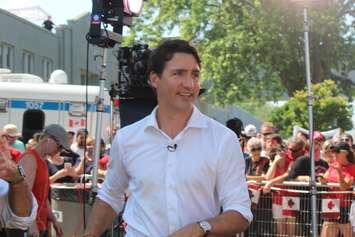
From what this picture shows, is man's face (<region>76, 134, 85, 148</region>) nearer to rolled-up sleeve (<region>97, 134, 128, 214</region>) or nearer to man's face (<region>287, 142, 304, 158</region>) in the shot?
man's face (<region>287, 142, 304, 158</region>)

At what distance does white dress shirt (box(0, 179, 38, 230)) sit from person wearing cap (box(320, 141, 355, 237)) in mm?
5112

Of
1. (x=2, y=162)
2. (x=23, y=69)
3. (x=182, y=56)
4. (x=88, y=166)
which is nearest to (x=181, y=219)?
(x=182, y=56)

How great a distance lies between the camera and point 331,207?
8.02m

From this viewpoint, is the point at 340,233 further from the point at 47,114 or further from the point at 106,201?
the point at 47,114

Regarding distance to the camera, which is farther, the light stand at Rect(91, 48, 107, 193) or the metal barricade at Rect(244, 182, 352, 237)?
the metal barricade at Rect(244, 182, 352, 237)

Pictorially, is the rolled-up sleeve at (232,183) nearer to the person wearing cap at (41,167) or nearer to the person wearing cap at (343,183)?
the person wearing cap at (41,167)

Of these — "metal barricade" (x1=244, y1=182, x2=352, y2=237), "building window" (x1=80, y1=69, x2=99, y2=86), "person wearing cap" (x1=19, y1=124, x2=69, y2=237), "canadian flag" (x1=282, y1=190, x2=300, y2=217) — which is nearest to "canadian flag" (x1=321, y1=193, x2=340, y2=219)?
"metal barricade" (x1=244, y1=182, x2=352, y2=237)

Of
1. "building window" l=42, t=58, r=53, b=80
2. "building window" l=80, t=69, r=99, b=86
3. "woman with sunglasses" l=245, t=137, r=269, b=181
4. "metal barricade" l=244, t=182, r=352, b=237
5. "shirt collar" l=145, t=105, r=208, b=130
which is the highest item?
"building window" l=42, t=58, r=53, b=80

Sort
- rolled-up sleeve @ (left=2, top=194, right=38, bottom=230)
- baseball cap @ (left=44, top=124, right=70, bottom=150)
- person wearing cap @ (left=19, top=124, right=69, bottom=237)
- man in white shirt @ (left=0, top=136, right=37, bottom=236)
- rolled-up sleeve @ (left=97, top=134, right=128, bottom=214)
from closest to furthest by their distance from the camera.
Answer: rolled-up sleeve @ (left=97, top=134, right=128, bottom=214), man in white shirt @ (left=0, top=136, right=37, bottom=236), rolled-up sleeve @ (left=2, top=194, right=38, bottom=230), person wearing cap @ (left=19, top=124, right=69, bottom=237), baseball cap @ (left=44, top=124, right=70, bottom=150)

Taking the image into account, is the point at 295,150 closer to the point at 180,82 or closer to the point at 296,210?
the point at 296,210

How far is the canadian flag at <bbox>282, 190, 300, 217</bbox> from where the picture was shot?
321 inches

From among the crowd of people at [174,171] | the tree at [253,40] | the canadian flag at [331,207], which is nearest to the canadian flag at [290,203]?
the canadian flag at [331,207]

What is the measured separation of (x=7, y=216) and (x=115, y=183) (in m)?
0.61

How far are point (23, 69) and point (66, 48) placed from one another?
3835mm
